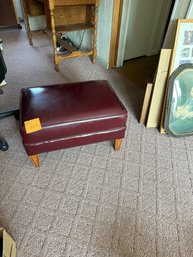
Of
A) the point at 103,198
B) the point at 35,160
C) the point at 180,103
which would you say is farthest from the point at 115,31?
the point at 103,198

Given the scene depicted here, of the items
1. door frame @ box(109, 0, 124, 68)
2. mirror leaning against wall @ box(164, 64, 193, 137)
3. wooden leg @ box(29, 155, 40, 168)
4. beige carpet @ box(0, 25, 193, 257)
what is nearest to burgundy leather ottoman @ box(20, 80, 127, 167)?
wooden leg @ box(29, 155, 40, 168)

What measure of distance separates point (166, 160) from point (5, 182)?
113 centimetres

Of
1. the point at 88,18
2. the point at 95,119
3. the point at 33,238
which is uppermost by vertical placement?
the point at 88,18

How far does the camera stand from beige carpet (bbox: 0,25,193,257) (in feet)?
3.23

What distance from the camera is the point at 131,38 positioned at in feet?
7.95

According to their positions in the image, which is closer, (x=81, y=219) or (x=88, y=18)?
(x=81, y=219)

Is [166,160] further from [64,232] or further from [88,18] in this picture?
[88,18]

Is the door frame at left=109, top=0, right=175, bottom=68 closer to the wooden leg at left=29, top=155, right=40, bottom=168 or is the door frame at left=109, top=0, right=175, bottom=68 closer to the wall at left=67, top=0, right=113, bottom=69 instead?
the wall at left=67, top=0, right=113, bottom=69

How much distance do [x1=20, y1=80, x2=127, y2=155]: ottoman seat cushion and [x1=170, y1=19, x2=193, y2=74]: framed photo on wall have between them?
49cm

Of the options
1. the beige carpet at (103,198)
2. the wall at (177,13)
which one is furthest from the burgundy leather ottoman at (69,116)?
the wall at (177,13)

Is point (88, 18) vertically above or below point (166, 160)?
above

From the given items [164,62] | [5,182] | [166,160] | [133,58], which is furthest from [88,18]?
[5,182]

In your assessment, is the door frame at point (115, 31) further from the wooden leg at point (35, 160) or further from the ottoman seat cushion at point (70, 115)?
the wooden leg at point (35, 160)

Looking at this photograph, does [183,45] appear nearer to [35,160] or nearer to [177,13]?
[177,13]
